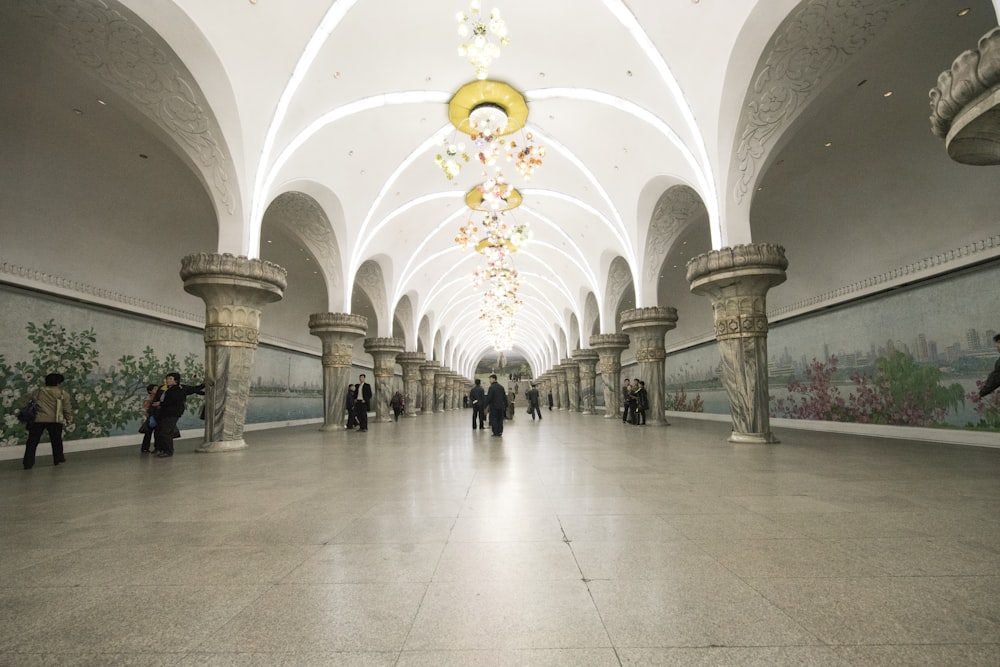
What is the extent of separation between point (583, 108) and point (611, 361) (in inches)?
366

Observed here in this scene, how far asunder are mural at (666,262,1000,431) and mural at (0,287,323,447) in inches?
558

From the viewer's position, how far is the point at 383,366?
17.8 meters

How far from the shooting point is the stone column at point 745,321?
7535 mm

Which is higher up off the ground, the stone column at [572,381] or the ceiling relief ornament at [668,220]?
the ceiling relief ornament at [668,220]

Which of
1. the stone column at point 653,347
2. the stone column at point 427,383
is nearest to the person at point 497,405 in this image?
the stone column at point 653,347

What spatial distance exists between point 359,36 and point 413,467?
24.5 feet

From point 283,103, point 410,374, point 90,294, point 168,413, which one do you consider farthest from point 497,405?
point 410,374

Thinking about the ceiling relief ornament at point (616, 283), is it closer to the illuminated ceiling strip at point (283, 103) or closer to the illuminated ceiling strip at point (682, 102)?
the illuminated ceiling strip at point (682, 102)

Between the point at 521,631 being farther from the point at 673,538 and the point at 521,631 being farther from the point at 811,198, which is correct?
the point at 811,198

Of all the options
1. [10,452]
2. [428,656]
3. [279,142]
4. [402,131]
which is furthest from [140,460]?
[402,131]

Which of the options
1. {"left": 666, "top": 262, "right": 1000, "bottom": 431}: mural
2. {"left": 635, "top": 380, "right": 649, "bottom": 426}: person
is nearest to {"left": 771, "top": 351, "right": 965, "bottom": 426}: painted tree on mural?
{"left": 666, "top": 262, "right": 1000, "bottom": 431}: mural

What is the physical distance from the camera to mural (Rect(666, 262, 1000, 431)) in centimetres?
720

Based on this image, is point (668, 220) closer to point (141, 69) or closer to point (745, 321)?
point (745, 321)

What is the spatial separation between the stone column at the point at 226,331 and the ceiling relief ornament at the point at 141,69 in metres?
1.28
